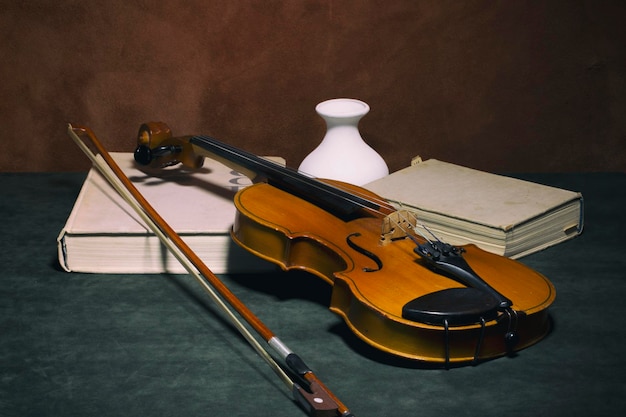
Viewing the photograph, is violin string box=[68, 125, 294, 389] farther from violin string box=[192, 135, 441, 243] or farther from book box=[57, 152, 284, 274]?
violin string box=[192, 135, 441, 243]

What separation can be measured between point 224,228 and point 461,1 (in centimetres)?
79

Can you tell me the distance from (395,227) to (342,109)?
48 centimetres

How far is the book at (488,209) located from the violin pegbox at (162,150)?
0.32 meters

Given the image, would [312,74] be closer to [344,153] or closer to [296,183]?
[344,153]

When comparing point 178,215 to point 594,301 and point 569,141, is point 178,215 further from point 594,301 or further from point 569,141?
point 569,141

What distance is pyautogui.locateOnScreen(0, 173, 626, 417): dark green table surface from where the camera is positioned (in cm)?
111

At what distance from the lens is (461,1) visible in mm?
1938

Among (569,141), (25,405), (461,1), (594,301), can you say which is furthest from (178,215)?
(569,141)

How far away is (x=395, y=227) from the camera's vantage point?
1.30m

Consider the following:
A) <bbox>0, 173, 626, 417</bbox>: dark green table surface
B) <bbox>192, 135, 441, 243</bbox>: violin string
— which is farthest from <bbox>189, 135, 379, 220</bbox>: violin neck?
<bbox>0, 173, 626, 417</bbox>: dark green table surface

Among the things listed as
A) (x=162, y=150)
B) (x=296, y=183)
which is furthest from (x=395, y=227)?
(x=162, y=150)

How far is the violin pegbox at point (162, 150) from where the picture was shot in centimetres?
168

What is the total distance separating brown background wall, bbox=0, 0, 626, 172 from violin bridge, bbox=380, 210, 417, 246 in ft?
2.34

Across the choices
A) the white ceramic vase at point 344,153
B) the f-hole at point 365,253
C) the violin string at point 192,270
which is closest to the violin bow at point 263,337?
the violin string at point 192,270
